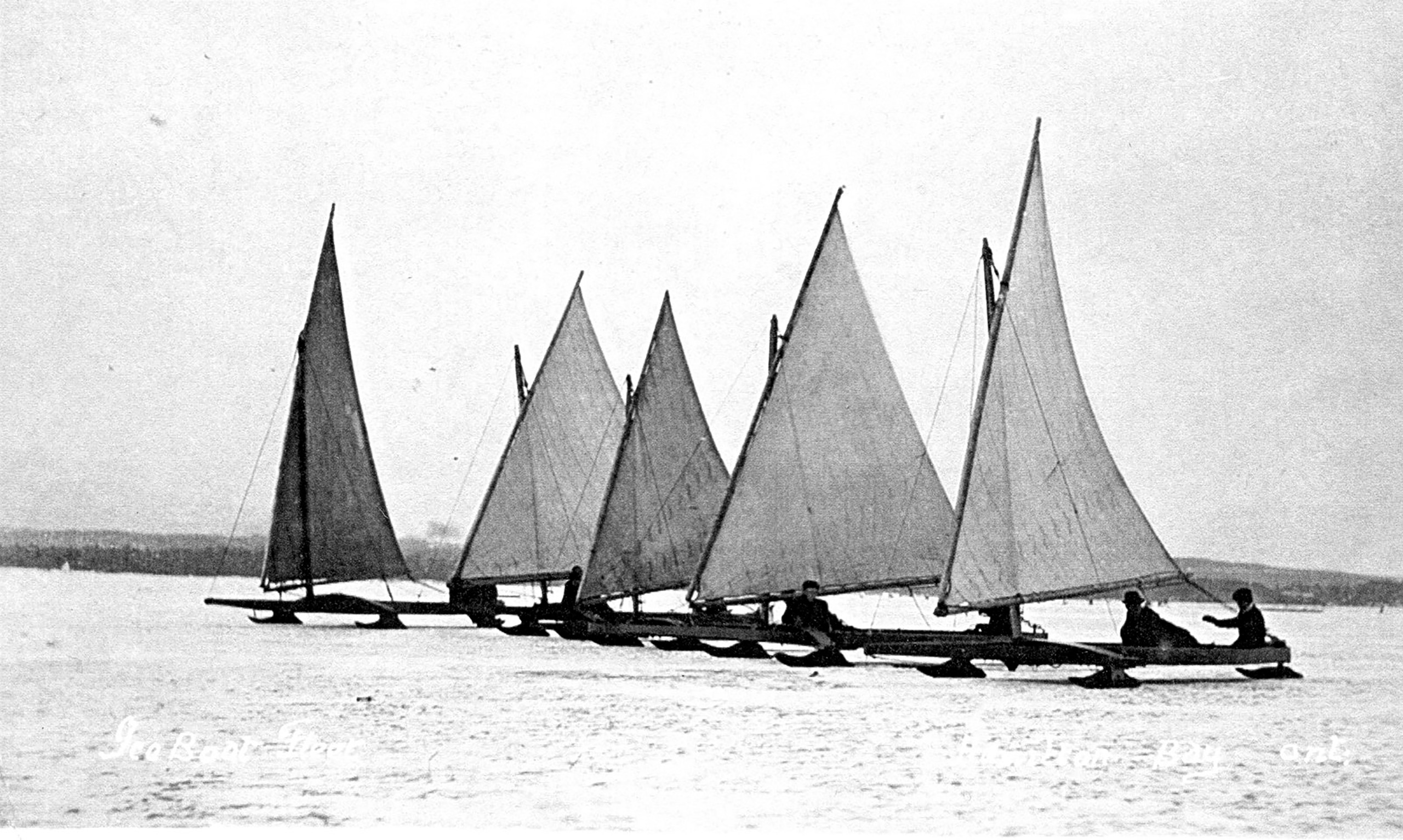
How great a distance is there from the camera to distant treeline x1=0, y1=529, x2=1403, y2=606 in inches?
422

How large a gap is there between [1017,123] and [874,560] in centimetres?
536

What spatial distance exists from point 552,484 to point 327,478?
13.1ft

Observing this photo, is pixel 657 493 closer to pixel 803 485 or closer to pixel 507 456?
pixel 507 456

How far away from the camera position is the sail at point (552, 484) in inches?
763

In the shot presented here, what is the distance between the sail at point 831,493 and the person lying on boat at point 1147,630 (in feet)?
7.43

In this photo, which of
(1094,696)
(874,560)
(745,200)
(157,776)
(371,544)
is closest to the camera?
(157,776)

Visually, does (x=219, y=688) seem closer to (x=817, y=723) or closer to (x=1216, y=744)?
(x=817, y=723)

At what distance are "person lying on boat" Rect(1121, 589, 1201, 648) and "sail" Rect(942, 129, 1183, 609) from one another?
0.27 metres

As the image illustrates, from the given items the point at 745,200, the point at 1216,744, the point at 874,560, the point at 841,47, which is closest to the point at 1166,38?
the point at 841,47

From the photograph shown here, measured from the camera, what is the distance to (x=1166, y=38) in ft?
36.7

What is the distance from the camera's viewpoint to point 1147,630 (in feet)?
44.8

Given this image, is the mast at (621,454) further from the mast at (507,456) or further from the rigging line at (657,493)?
the mast at (507,456)

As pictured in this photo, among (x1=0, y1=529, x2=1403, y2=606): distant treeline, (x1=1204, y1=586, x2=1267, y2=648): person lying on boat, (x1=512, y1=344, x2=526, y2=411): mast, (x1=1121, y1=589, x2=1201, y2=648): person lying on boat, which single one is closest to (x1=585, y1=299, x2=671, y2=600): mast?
(x1=512, y1=344, x2=526, y2=411): mast

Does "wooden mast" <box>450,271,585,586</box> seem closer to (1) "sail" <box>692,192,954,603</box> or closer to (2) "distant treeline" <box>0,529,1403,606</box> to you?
(1) "sail" <box>692,192,954,603</box>
